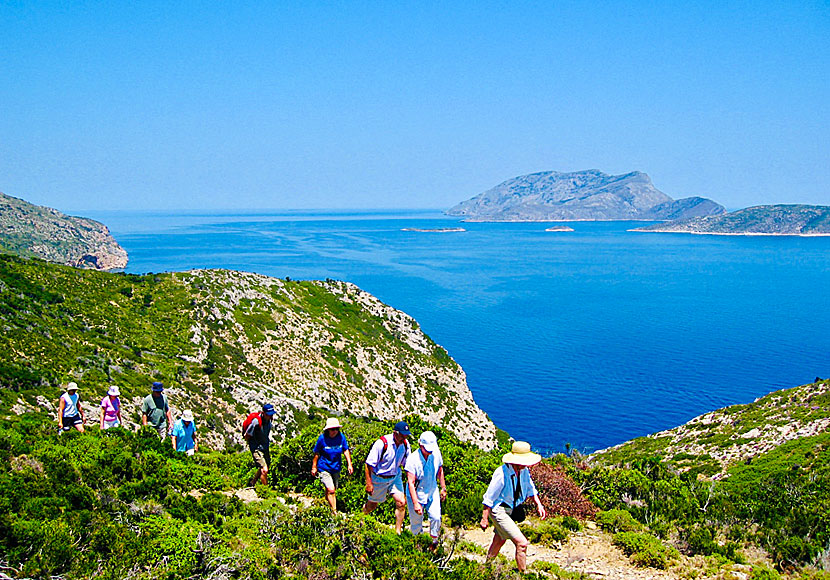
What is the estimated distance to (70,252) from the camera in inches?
6703

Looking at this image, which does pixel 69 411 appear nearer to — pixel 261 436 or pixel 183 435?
pixel 183 435

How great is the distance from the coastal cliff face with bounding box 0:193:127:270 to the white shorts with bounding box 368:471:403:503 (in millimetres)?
162023

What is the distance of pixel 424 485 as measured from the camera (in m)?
10.3

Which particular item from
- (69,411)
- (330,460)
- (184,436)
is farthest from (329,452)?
(69,411)

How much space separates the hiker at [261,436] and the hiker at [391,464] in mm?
3539

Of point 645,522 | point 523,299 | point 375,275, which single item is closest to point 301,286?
point 645,522

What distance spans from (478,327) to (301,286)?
54.2 metres

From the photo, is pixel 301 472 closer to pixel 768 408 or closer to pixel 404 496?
pixel 404 496

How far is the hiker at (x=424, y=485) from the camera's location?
33.3 ft

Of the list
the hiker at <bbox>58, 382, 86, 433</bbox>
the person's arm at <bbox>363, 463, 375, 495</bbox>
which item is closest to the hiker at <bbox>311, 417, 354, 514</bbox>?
the person's arm at <bbox>363, 463, 375, 495</bbox>

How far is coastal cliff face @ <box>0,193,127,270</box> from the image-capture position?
155375 millimetres

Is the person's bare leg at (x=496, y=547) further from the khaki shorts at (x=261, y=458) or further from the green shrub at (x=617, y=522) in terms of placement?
the khaki shorts at (x=261, y=458)

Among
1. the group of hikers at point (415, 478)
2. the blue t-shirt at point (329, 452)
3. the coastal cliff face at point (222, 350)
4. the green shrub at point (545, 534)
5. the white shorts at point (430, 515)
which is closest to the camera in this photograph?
the group of hikers at point (415, 478)

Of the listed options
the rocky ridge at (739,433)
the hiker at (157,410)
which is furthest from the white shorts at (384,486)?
the rocky ridge at (739,433)
